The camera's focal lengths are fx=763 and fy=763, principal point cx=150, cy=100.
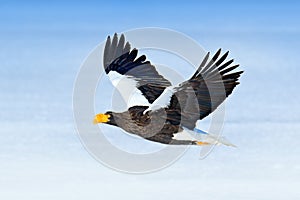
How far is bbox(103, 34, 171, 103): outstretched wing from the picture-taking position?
13.4 m

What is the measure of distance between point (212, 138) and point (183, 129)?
543 mm

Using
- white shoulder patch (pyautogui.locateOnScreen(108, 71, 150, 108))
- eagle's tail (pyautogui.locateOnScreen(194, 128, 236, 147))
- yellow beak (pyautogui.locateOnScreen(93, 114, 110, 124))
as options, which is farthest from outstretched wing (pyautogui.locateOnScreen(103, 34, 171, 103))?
eagle's tail (pyautogui.locateOnScreen(194, 128, 236, 147))

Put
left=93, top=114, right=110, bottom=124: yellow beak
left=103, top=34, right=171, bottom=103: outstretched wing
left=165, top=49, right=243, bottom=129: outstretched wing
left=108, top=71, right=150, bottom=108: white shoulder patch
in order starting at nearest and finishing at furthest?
left=165, top=49, right=243, bottom=129: outstretched wing → left=93, top=114, right=110, bottom=124: yellow beak → left=108, top=71, right=150, bottom=108: white shoulder patch → left=103, top=34, right=171, bottom=103: outstretched wing

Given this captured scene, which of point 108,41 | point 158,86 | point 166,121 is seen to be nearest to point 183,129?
point 166,121

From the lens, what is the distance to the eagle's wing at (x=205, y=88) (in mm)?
11508

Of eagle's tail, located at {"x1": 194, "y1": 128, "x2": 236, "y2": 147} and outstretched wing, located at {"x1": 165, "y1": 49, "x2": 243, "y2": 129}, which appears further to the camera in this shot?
eagle's tail, located at {"x1": 194, "y1": 128, "x2": 236, "y2": 147}

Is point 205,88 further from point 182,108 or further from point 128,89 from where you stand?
point 128,89

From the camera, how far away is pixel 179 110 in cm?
1177

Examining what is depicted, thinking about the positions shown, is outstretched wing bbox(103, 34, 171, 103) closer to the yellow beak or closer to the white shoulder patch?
the white shoulder patch

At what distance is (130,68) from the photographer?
45.6 feet

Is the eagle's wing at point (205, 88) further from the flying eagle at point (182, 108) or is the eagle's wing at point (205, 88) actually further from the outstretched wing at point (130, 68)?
the outstretched wing at point (130, 68)

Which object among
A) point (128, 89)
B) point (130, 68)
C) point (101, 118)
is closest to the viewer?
point (101, 118)

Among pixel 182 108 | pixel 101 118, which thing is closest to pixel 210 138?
pixel 182 108

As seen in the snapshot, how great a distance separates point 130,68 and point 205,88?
106 inches
